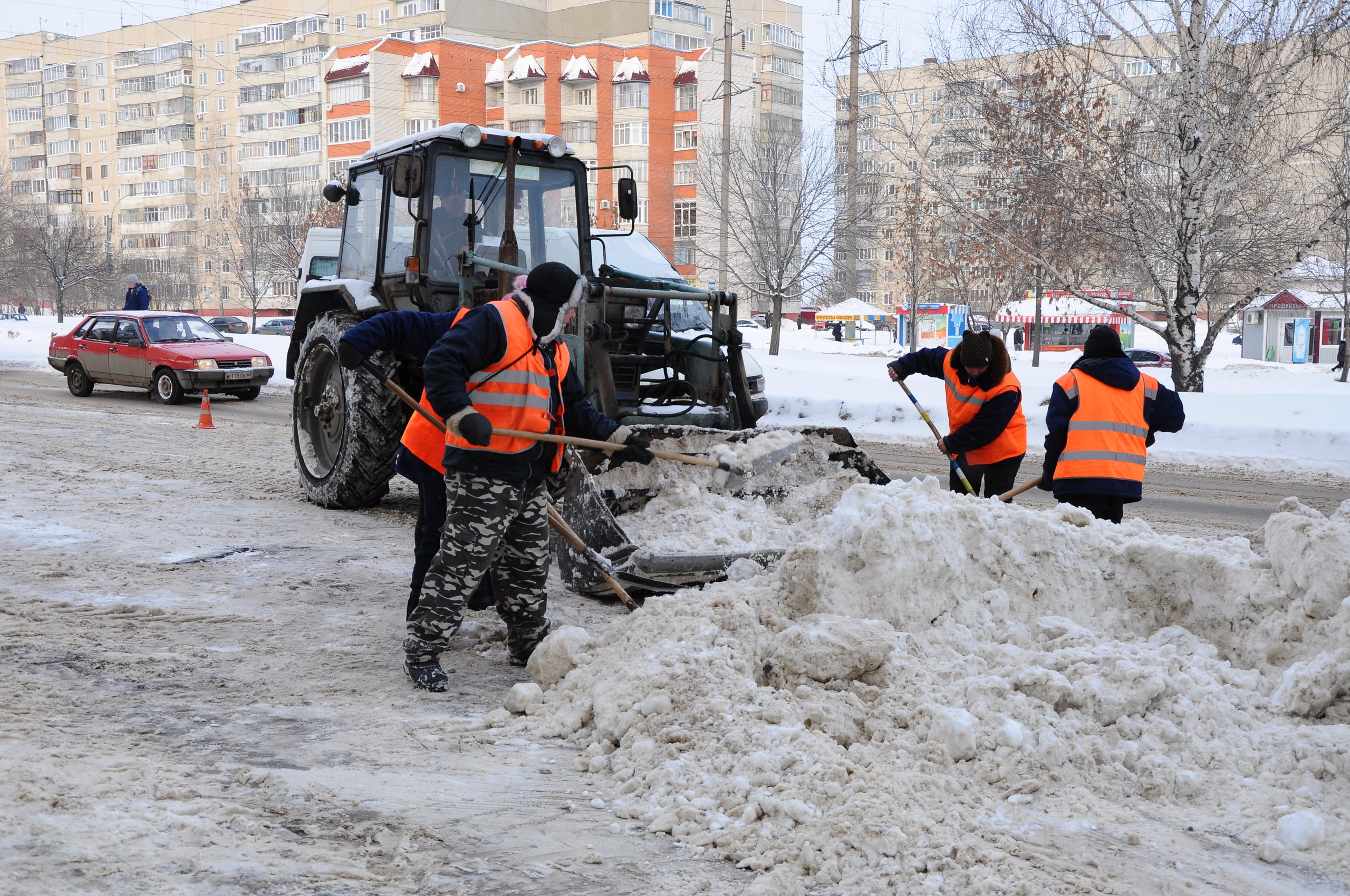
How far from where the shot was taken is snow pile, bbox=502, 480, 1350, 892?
3.45 metres

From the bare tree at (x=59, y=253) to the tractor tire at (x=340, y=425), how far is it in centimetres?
3667

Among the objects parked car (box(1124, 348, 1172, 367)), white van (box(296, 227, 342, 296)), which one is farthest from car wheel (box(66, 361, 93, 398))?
parked car (box(1124, 348, 1172, 367))

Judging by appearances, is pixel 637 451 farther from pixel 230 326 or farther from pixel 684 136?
pixel 684 136

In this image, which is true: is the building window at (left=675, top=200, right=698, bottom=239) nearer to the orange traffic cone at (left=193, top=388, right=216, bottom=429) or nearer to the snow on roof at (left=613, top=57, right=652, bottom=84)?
the snow on roof at (left=613, top=57, right=652, bottom=84)

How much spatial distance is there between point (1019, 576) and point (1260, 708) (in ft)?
3.41

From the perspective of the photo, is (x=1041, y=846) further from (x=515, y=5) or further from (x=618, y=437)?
(x=515, y=5)

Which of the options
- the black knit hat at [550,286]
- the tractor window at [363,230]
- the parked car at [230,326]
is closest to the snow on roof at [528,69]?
the parked car at [230,326]

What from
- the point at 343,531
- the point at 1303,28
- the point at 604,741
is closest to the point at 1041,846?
the point at 604,741

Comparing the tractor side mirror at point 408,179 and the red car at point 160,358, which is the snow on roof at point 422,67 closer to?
the red car at point 160,358

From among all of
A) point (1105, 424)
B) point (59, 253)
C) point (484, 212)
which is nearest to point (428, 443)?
point (484, 212)

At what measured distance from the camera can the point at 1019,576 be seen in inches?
191

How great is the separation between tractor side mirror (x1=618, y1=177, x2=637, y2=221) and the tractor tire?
6.62 feet

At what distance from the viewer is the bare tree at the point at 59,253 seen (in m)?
41.3

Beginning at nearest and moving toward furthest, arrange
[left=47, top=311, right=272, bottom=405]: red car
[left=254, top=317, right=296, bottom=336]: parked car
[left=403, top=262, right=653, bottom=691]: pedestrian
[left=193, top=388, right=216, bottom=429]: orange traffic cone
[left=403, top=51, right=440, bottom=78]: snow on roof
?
[left=403, top=262, right=653, bottom=691]: pedestrian
[left=193, top=388, right=216, bottom=429]: orange traffic cone
[left=47, top=311, right=272, bottom=405]: red car
[left=254, top=317, right=296, bottom=336]: parked car
[left=403, top=51, right=440, bottom=78]: snow on roof
